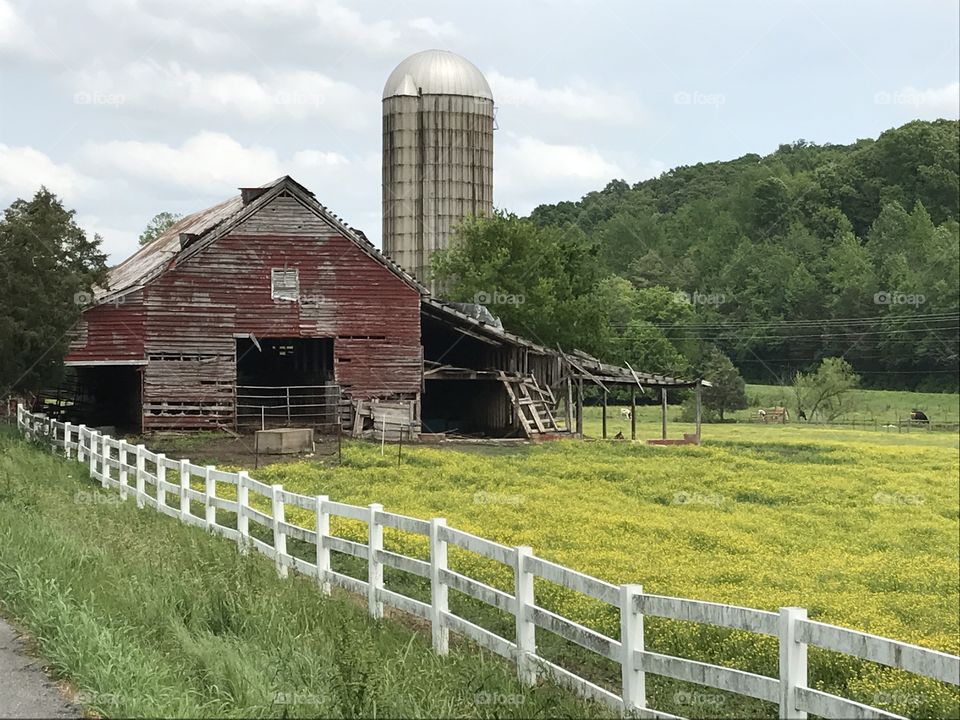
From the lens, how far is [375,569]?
1166 cm

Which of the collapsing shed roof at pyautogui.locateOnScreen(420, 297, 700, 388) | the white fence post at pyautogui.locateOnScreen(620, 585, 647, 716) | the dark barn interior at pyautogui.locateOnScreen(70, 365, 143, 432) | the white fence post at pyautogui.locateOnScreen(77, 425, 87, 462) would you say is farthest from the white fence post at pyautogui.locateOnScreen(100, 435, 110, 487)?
the collapsing shed roof at pyautogui.locateOnScreen(420, 297, 700, 388)

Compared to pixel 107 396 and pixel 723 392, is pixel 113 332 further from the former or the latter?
pixel 723 392

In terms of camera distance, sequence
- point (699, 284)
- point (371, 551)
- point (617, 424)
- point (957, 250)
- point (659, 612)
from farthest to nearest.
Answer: point (699, 284)
point (957, 250)
point (617, 424)
point (371, 551)
point (659, 612)

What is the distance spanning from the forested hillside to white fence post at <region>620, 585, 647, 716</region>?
173ft

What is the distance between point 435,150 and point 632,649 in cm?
6205

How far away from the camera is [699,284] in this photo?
114 metres

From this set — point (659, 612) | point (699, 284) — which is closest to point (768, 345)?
point (699, 284)

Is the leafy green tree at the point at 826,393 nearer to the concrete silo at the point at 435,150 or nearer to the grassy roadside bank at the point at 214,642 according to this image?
the concrete silo at the point at 435,150

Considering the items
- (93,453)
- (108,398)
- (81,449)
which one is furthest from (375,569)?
(108,398)

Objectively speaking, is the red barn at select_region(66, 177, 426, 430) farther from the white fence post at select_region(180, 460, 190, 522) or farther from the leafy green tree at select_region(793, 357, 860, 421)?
the leafy green tree at select_region(793, 357, 860, 421)

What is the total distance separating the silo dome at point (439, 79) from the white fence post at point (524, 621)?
61984 millimetres

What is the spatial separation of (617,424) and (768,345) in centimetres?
3906

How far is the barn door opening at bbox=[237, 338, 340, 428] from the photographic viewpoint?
127 ft

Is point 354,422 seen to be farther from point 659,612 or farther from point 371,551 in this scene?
point 659,612
